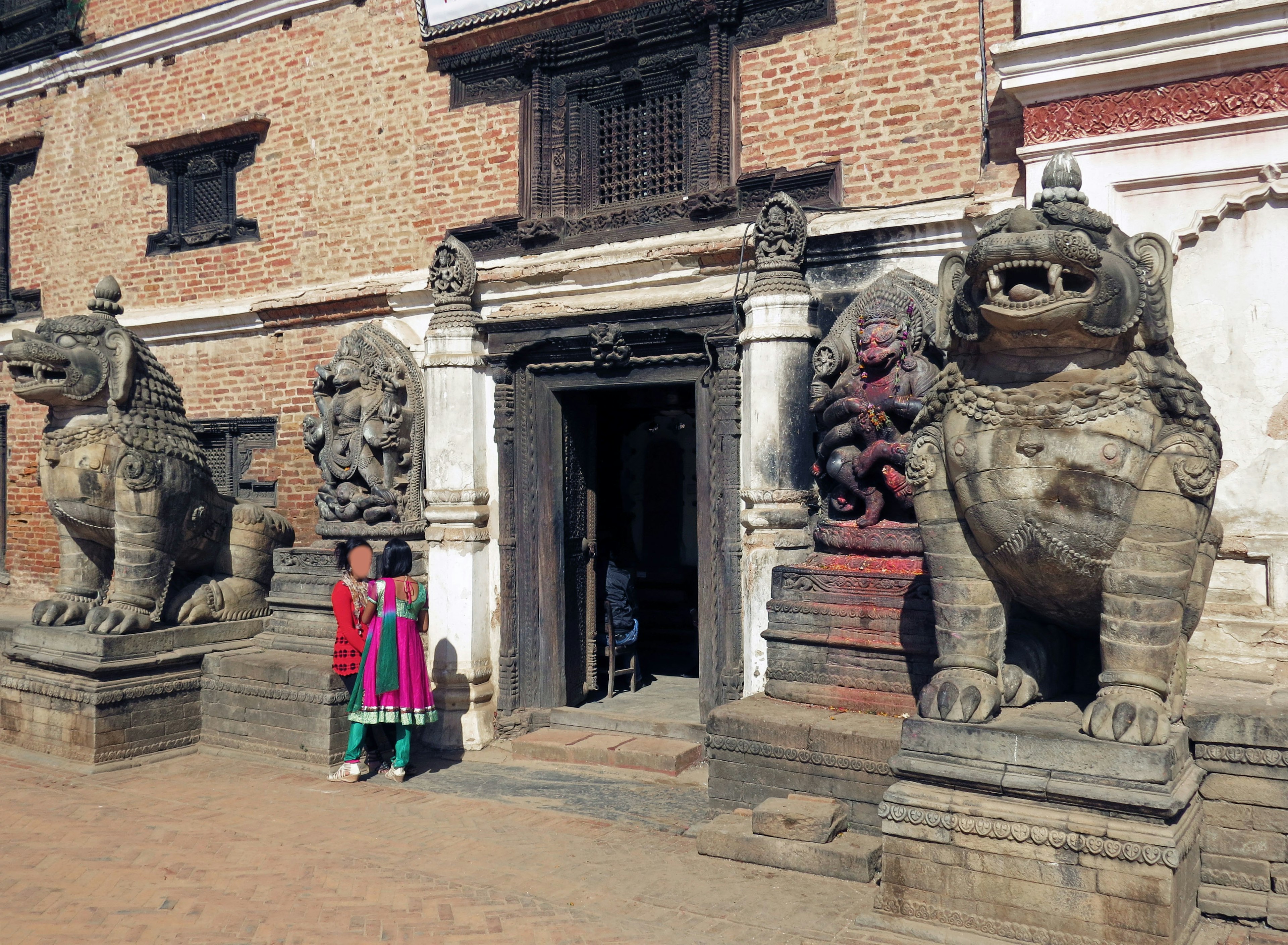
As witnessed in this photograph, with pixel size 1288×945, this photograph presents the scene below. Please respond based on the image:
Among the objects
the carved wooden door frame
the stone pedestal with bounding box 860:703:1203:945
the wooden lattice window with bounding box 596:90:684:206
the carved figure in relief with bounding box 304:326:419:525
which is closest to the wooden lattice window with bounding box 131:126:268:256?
the carved figure in relief with bounding box 304:326:419:525

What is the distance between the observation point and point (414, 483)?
27.6 feet

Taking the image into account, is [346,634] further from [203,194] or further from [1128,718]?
[203,194]

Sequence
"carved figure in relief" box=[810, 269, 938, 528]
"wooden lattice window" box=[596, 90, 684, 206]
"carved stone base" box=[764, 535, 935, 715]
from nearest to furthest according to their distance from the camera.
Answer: "carved stone base" box=[764, 535, 935, 715], "carved figure in relief" box=[810, 269, 938, 528], "wooden lattice window" box=[596, 90, 684, 206]

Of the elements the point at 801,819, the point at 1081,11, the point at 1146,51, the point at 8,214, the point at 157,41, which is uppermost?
the point at 157,41

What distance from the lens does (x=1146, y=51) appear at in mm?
5832

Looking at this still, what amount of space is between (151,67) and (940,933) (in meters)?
→ 10.7

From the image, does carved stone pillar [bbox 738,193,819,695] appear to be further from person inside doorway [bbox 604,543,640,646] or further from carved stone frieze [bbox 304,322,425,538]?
carved stone frieze [bbox 304,322,425,538]

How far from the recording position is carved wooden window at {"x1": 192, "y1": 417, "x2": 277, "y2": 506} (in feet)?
32.1

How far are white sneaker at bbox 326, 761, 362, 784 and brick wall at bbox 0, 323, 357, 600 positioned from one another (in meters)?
2.94

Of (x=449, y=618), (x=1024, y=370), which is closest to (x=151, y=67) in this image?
(x=449, y=618)

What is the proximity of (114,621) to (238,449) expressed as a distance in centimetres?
265

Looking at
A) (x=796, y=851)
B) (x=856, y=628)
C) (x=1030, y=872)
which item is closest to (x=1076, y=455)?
(x=1030, y=872)

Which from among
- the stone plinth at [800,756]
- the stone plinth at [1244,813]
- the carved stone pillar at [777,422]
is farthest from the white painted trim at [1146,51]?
the stone plinth at [800,756]

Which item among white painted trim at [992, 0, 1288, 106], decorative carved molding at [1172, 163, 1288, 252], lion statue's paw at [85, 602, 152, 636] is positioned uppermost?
white painted trim at [992, 0, 1288, 106]
